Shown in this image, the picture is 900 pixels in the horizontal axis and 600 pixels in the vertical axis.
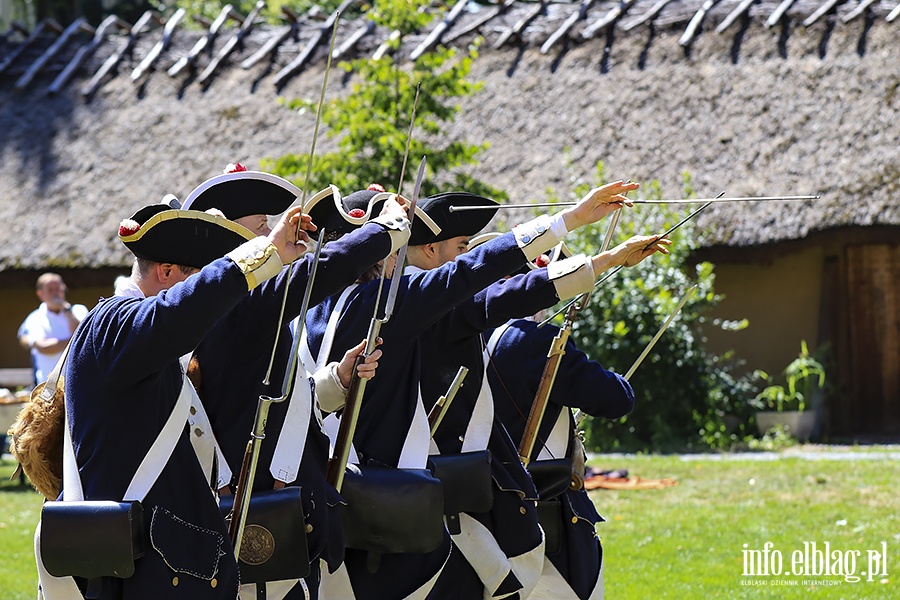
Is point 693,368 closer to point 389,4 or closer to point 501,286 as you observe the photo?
point 389,4

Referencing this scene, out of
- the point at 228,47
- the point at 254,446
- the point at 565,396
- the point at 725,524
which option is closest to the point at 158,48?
the point at 228,47

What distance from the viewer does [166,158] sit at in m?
15.0

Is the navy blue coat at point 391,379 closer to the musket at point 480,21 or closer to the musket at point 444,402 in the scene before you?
the musket at point 444,402

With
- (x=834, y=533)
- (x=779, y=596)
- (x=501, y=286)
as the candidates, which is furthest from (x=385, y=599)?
(x=834, y=533)

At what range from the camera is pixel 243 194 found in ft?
12.2

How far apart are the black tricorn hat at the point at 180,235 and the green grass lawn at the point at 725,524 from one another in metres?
3.57

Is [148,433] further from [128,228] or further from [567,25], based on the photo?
[567,25]

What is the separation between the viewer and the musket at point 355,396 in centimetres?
358

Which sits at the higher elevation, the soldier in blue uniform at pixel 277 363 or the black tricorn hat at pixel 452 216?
the black tricorn hat at pixel 452 216

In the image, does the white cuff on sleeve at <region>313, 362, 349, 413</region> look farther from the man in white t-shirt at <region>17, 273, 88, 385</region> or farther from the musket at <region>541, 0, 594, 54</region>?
the musket at <region>541, 0, 594, 54</region>

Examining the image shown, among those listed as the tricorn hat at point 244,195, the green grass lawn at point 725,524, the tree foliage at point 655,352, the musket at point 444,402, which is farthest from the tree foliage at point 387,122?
the tricorn hat at point 244,195

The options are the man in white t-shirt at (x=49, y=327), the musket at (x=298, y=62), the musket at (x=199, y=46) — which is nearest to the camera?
the man in white t-shirt at (x=49, y=327)

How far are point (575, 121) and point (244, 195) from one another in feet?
34.8

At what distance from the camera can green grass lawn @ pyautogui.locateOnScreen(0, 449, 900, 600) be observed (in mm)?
6430
